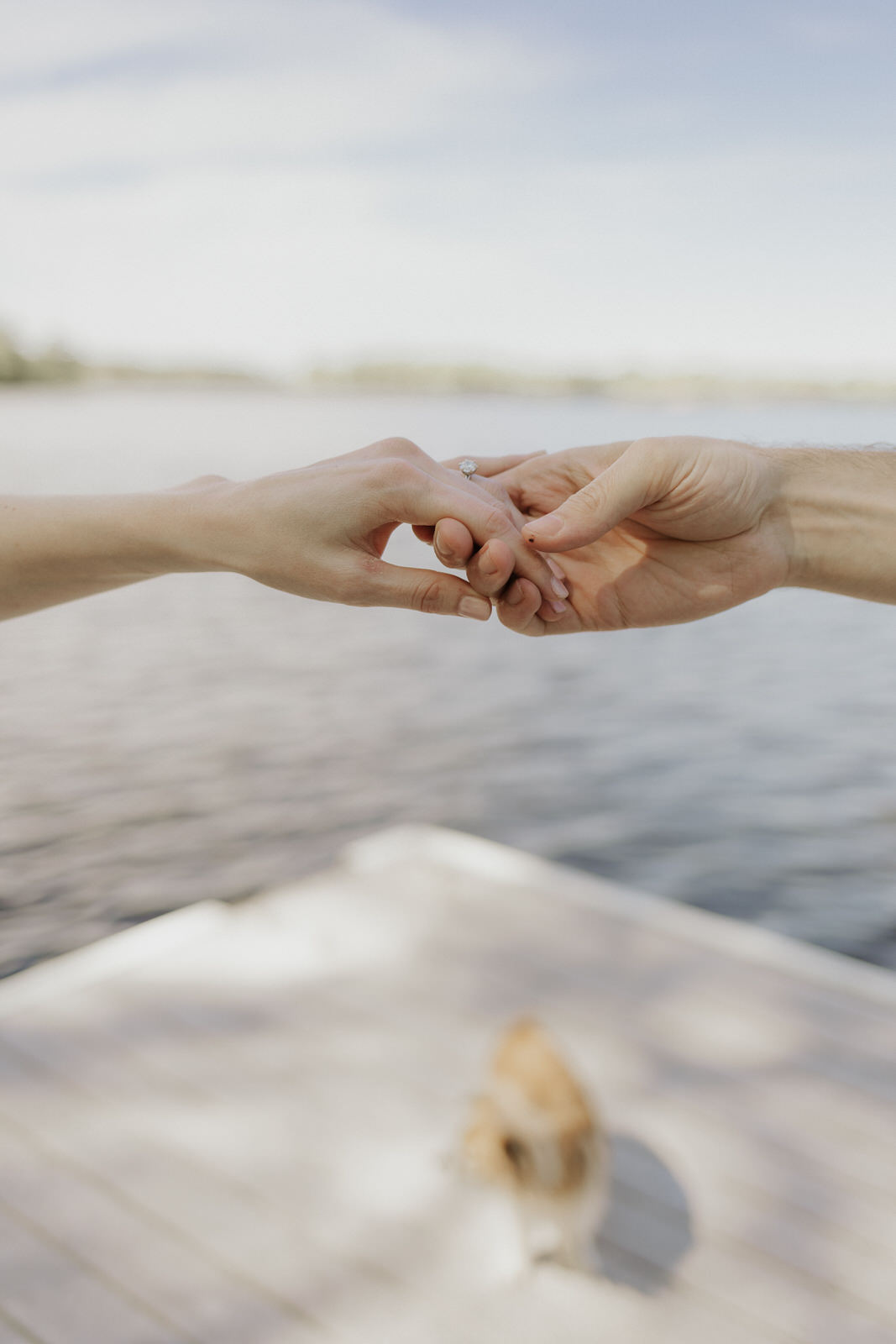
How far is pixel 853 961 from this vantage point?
2.32 meters

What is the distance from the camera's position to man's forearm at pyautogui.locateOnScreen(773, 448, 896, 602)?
1256 mm

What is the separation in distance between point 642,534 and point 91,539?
27.4 inches

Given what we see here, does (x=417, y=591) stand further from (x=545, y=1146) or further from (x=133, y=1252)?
(x=133, y=1252)

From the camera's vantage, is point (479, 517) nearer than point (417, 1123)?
Yes

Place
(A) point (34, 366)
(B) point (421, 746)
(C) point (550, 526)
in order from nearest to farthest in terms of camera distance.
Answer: (C) point (550, 526) → (A) point (34, 366) → (B) point (421, 746)

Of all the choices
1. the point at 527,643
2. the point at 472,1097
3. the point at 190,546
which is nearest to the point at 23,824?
the point at 472,1097

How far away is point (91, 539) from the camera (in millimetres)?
1034

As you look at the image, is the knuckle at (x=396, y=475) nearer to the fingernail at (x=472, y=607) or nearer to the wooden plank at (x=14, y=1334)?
the fingernail at (x=472, y=607)

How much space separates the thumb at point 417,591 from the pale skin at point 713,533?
6 centimetres

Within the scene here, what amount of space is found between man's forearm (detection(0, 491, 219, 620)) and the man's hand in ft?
0.89

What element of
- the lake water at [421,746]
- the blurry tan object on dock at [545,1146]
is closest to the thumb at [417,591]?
the blurry tan object on dock at [545,1146]

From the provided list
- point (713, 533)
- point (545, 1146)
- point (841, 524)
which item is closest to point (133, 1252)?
point (545, 1146)

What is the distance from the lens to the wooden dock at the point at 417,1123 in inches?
56.8

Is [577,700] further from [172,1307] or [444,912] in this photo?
[172,1307]
